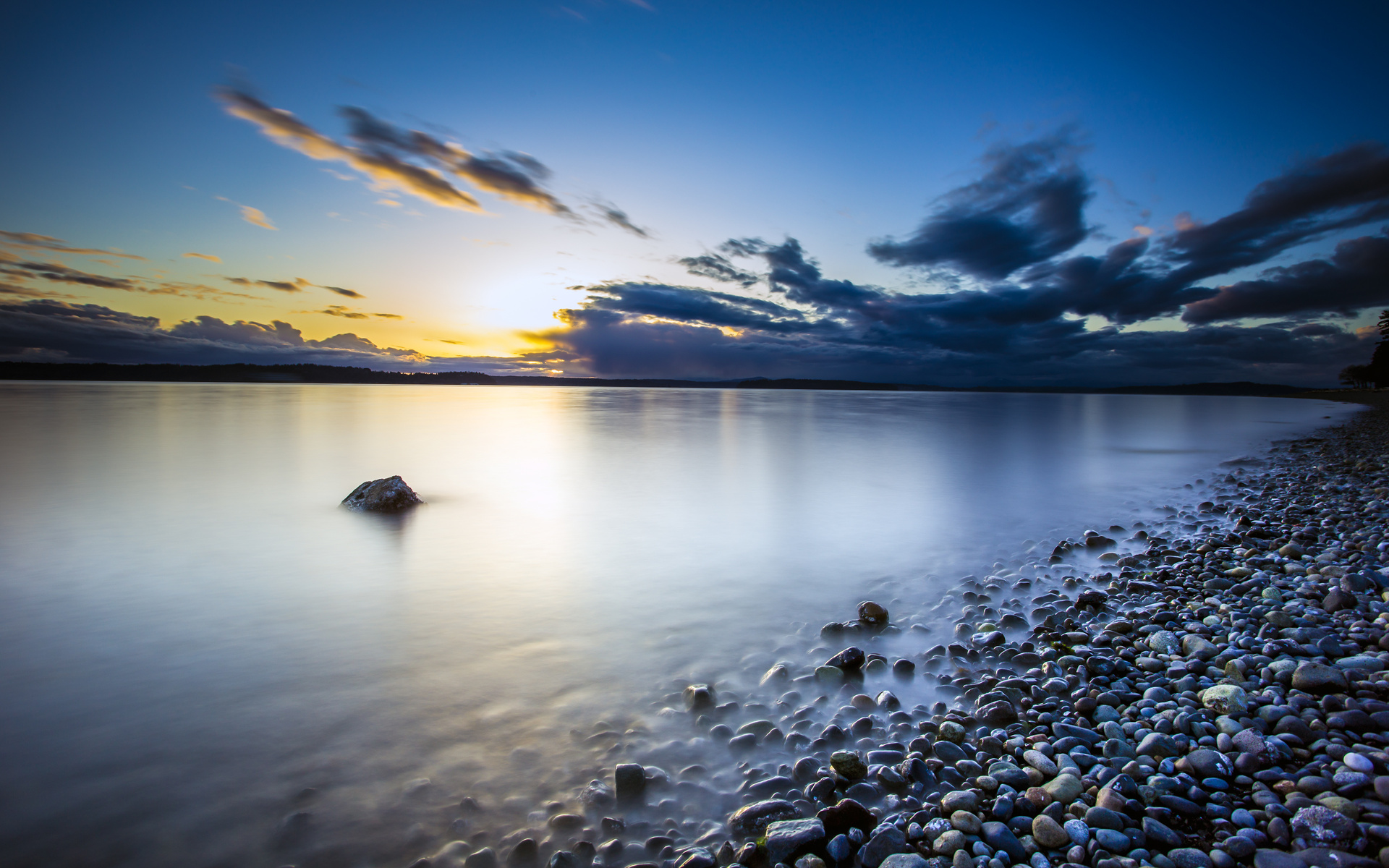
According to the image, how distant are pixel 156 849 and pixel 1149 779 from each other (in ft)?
15.3

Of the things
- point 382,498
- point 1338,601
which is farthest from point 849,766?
point 382,498

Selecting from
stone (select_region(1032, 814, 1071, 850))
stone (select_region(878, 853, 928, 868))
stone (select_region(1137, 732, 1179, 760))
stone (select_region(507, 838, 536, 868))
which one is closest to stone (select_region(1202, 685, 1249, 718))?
stone (select_region(1137, 732, 1179, 760))

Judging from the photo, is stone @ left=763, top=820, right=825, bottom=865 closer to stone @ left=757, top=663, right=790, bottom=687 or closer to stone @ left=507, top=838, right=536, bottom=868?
stone @ left=507, top=838, right=536, bottom=868

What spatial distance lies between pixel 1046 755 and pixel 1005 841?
812 millimetres

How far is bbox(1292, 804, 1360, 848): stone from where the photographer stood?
2.17 m

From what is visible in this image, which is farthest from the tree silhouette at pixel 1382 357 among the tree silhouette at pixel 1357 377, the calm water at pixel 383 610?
the calm water at pixel 383 610

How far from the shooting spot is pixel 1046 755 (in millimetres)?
2953

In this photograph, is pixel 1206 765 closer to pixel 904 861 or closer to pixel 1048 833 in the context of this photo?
pixel 1048 833

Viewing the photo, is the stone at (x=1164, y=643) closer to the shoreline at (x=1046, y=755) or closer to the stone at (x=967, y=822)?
the shoreline at (x=1046, y=755)

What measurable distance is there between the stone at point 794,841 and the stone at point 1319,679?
3.16m

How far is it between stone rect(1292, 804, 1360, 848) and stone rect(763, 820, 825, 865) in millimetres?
1914

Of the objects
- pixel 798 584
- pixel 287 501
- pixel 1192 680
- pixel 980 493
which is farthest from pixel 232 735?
pixel 980 493

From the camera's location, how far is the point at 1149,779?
265 cm

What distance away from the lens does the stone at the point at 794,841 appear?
2428 mm
